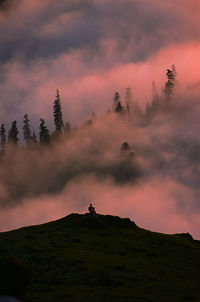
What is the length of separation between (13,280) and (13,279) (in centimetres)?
2

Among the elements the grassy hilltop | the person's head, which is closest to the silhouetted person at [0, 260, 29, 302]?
the person's head

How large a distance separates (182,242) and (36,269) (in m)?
33.1

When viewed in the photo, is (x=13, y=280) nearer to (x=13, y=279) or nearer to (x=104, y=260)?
(x=13, y=279)

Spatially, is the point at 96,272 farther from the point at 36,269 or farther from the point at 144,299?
the point at 144,299

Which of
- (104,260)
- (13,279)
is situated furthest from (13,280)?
(104,260)

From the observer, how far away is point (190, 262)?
58344mm

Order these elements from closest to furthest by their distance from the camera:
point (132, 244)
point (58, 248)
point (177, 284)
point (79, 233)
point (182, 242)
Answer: point (177, 284) → point (58, 248) → point (132, 244) → point (79, 233) → point (182, 242)

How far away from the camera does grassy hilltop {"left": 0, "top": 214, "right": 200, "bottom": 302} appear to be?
37.4m

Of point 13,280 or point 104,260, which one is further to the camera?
point 104,260

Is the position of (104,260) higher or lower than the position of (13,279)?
higher

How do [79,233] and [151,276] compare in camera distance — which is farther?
[79,233]

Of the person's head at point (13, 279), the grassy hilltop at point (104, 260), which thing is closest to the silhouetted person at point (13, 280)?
the person's head at point (13, 279)

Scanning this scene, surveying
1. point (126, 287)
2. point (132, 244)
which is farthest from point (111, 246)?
point (126, 287)

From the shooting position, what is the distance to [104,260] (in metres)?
50.3
